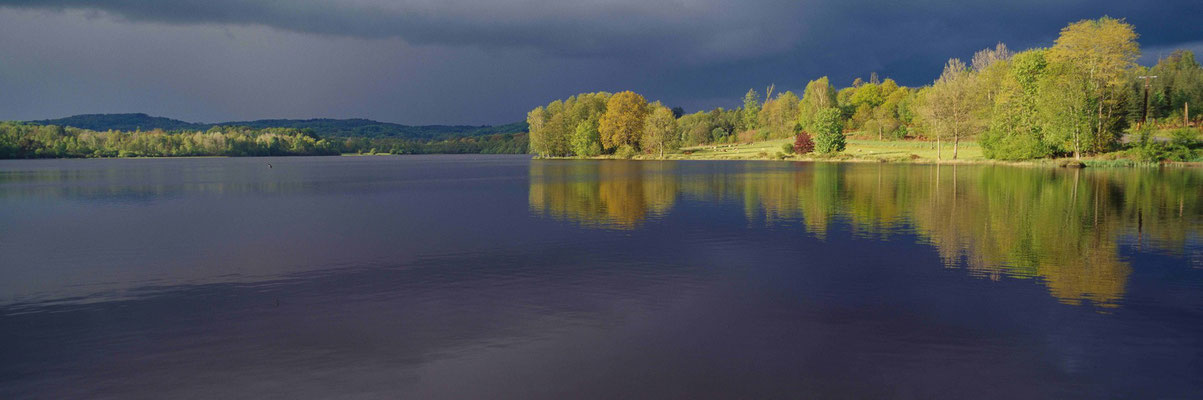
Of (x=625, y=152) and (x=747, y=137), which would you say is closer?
(x=625, y=152)

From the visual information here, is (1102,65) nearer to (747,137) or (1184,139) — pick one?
(1184,139)

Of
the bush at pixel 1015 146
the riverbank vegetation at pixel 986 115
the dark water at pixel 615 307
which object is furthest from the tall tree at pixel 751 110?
the dark water at pixel 615 307

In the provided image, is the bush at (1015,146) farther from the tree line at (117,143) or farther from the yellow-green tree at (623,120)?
the tree line at (117,143)

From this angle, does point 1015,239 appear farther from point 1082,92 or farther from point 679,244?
point 1082,92

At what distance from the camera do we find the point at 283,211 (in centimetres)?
3198

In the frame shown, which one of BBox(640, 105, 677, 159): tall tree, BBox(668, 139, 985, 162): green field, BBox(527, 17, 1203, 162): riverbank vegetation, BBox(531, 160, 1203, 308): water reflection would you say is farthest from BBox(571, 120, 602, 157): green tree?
BBox(531, 160, 1203, 308): water reflection

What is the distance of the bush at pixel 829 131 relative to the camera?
9199 centimetres

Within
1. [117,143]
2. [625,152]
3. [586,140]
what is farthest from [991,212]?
[117,143]

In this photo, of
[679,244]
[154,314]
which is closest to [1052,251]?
[679,244]

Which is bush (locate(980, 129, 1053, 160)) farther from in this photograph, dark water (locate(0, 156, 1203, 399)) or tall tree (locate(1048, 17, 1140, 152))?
dark water (locate(0, 156, 1203, 399))

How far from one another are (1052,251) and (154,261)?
2485 cm

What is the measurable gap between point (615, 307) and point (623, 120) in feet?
350

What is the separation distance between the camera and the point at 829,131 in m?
92.8

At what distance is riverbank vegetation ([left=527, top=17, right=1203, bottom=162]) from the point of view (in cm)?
6141
